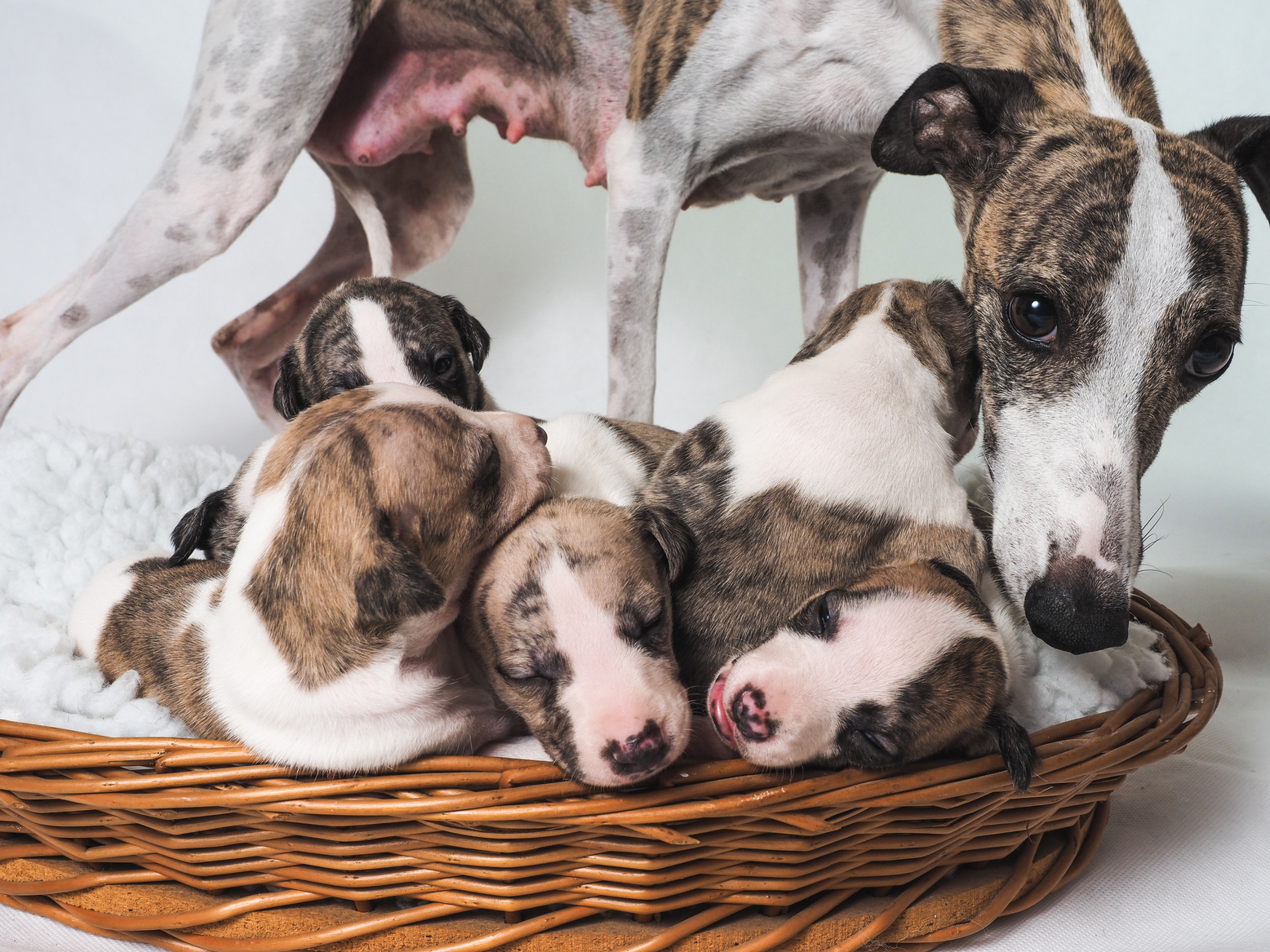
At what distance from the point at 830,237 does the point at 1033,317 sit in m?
1.63

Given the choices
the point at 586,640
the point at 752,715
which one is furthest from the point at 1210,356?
the point at 586,640

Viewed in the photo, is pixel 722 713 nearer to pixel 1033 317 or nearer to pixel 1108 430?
pixel 1108 430

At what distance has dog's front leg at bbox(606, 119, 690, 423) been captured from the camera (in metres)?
2.93

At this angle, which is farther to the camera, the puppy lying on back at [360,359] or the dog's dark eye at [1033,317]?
the puppy lying on back at [360,359]

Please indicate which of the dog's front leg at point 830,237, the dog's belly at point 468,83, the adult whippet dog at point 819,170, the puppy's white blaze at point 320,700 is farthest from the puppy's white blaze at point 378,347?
the dog's front leg at point 830,237

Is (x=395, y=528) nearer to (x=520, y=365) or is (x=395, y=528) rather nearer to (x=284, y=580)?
(x=284, y=580)

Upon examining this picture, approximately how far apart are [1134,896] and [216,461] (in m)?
2.52

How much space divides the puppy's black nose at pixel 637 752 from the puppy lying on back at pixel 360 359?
912 mm

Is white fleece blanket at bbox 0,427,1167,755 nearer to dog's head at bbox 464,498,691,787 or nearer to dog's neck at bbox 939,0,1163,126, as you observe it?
dog's head at bbox 464,498,691,787

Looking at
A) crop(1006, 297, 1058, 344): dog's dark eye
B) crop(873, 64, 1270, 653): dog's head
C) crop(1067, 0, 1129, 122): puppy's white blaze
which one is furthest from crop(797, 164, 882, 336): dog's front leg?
crop(1006, 297, 1058, 344): dog's dark eye

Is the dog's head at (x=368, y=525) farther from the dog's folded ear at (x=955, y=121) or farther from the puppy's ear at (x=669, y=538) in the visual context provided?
the dog's folded ear at (x=955, y=121)

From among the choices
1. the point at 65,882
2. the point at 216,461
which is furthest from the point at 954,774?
the point at 216,461

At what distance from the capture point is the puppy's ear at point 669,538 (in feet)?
6.39

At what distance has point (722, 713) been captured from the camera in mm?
1747
